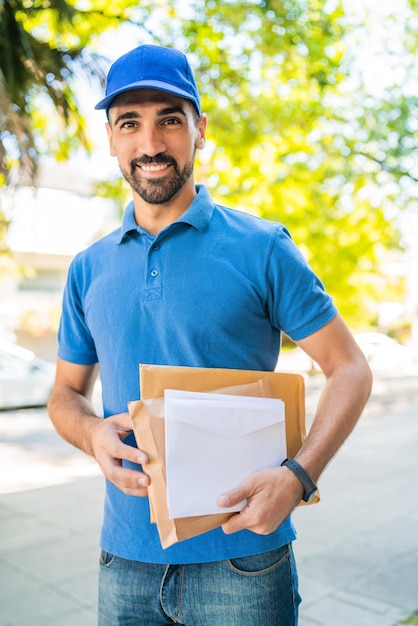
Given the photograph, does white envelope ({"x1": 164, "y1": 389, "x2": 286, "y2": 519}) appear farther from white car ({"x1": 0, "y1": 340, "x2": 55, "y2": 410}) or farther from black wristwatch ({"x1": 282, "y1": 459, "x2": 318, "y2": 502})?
white car ({"x1": 0, "y1": 340, "x2": 55, "y2": 410})

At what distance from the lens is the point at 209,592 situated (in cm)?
163

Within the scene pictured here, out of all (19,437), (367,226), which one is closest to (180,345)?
(19,437)

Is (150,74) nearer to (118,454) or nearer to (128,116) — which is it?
(128,116)

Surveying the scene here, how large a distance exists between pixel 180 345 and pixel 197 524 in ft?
1.40

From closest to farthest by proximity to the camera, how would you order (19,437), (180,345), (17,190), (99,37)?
(180,345), (17,190), (99,37), (19,437)

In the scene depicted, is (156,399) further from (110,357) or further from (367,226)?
(367,226)

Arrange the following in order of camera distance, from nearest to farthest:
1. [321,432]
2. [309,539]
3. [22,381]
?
[321,432] → [309,539] → [22,381]

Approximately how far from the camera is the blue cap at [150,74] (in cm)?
171

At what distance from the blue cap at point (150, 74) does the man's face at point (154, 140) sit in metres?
0.03

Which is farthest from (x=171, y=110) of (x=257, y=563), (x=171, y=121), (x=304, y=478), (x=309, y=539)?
(x=309, y=539)

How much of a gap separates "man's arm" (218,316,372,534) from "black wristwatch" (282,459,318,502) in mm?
12

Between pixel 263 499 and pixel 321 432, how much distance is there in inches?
9.5

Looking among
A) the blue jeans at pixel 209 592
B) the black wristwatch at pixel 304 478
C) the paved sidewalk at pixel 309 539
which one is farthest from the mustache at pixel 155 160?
the paved sidewalk at pixel 309 539

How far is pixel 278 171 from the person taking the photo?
988cm
